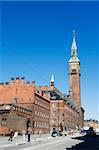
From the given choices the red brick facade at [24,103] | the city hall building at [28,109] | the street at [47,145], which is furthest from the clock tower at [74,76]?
the street at [47,145]

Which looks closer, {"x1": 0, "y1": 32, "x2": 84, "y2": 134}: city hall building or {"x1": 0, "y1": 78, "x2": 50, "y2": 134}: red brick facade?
{"x1": 0, "y1": 32, "x2": 84, "y2": 134}: city hall building

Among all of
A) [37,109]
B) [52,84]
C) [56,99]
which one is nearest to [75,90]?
[52,84]

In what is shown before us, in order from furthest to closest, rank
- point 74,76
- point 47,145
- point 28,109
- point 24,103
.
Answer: point 74,76 → point 24,103 → point 28,109 → point 47,145

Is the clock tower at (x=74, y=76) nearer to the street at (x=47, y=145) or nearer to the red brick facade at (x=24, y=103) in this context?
the red brick facade at (x=24, y=103)

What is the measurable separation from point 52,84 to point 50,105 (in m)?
27.5

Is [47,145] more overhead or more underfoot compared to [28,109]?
more underfoot

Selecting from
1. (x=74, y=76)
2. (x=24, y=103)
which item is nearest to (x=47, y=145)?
(x=24, y=103)

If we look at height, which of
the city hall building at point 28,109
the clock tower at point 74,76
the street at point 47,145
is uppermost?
the clock tower at point 74,76

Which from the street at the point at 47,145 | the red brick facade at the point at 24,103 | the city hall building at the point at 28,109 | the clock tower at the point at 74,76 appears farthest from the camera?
the clock tower at the point at 74,76

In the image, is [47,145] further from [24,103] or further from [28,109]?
[24,103]

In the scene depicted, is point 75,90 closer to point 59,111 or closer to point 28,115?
point 59,111

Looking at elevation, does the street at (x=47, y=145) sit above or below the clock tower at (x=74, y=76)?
below

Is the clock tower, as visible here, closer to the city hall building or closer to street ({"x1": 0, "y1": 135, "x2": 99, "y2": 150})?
the city hall building

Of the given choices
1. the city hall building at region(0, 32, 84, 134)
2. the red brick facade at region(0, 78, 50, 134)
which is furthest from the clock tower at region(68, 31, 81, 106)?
the red brick facade at region(0, 78, 50, 134)
